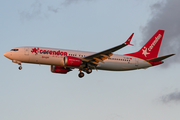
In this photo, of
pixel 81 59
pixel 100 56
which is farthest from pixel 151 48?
pixel 81 59

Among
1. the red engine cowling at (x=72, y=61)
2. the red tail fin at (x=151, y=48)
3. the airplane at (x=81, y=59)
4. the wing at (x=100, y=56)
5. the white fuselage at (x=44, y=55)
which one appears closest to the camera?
the wing at (x=100, y=56)

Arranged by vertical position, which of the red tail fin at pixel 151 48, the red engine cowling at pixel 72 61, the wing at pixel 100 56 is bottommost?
the red engine cowling at pixel 72 61

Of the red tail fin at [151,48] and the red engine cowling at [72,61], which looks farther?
the red tail fin at [151,48]

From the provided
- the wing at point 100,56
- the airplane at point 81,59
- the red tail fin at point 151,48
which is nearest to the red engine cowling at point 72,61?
the airplane at point 81,59

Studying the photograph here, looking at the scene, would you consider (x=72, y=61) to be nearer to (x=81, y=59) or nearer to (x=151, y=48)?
(x=81, y=59)

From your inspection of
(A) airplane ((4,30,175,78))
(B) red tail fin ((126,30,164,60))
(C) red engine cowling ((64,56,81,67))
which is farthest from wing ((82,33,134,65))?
(B) red tail fin ((126,30,164,60))

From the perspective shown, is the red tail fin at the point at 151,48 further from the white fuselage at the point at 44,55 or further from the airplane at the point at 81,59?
the white fuselage at the point at 44,55

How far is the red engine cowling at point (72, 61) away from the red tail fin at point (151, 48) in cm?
1134

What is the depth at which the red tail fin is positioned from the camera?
2287 inches

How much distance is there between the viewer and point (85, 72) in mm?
56188

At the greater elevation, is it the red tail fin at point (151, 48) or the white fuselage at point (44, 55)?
the red tail fin at point (151, 48)

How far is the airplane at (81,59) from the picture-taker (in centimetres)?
5116

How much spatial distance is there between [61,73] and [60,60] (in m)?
7.04

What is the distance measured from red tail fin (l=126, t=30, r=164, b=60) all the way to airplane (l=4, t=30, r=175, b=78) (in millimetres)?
240
